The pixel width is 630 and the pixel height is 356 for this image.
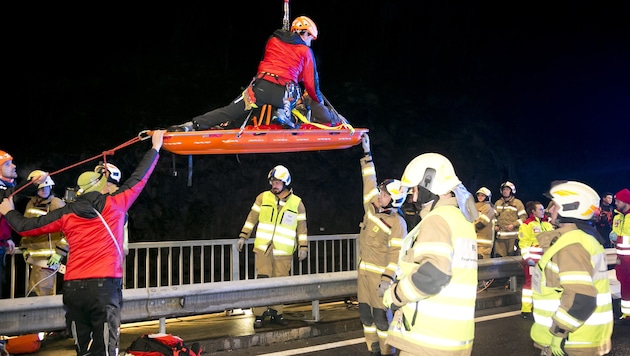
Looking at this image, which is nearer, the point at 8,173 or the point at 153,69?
the point at 8,173

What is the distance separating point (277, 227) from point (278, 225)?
3 centimetres

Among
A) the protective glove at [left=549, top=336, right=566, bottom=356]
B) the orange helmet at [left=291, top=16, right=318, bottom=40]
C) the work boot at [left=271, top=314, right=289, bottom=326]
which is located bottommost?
the work boot at [left=271, top=314, right=289, bottom=326]

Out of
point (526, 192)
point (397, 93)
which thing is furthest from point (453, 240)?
point (526, 192)

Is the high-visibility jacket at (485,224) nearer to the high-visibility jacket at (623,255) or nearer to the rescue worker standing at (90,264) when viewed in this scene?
the high-visibility jacket at (623,255)

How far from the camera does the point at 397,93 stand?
1122 inches

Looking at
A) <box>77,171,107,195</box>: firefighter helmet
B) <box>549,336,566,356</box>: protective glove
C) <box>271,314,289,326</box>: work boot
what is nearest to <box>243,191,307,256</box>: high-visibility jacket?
<box>271,314,289,326</box>: work boot

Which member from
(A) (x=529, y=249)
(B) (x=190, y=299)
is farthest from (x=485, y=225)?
(B) (x=190, y=299)

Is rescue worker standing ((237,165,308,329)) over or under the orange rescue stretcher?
under

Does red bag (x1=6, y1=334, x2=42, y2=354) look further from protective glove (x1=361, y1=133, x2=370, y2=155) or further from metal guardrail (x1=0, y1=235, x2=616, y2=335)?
protective glove (x1=361, y1=133, x2=370, y2=155)

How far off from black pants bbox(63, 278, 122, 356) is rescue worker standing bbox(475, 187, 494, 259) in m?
7.64

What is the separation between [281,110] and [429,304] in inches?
131

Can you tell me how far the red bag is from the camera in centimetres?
524

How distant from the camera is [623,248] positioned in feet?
23.9

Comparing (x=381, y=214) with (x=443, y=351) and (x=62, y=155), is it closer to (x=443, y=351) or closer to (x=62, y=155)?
(x=443, y=351)
